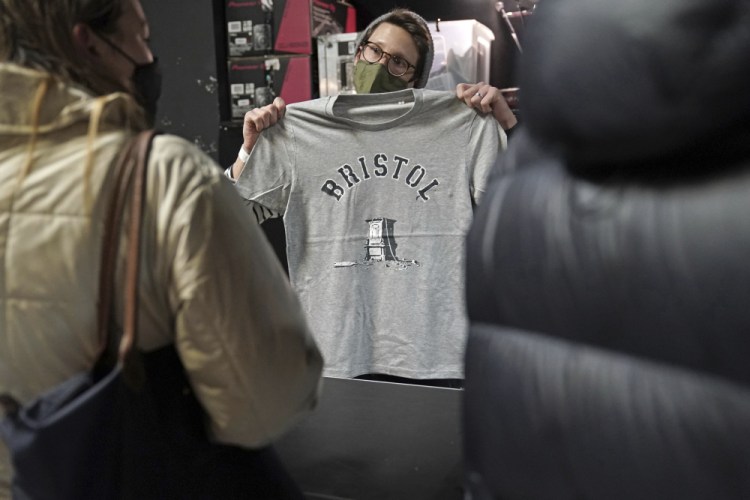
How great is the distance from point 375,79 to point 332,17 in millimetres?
833

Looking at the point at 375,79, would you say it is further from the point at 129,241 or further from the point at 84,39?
the point at 129,241

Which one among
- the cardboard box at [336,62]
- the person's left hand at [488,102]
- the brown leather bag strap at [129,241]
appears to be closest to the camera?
the brown leather bag strap at [129,241]

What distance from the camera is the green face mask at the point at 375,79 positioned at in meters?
1.50

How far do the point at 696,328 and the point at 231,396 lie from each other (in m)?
0.38

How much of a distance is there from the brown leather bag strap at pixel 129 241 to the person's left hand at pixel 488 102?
1051mm

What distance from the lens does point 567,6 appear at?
0.40 m

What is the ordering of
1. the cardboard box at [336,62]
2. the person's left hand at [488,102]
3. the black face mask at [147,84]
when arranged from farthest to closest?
the cardboard box at [336,62]
the person's left hand at [488,102]
the black face mask at [147,84]

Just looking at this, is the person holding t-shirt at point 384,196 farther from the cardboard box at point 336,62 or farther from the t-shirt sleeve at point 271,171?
the cardboard box at point 336,62

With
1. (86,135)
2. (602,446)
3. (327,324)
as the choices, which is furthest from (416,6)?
(602,446)

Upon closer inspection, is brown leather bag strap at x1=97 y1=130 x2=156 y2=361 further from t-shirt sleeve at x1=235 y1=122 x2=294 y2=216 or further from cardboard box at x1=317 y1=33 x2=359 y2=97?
cardboard box at x1=317 y1=33 x2=359 y2=97

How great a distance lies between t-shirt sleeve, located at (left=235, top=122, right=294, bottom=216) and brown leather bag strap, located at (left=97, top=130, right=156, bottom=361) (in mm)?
956

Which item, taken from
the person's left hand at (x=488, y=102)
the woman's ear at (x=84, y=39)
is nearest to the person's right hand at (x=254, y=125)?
the person's left hand at (x=488, y=102)

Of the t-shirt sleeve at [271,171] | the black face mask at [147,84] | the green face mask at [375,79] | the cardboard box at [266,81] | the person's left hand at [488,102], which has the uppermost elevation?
the cardboard box at [266,81]

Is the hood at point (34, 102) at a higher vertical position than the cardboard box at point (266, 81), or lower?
lower
